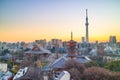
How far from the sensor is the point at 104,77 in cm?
466

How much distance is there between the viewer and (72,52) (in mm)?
8219

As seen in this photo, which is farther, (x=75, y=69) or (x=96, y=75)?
(x=75, y=69)

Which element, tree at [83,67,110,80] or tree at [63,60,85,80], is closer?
tree at [83,67,110,80]

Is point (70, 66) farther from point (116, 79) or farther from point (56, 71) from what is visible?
point (116, 79)

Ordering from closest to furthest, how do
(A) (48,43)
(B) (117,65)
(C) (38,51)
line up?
(B) (117,65)
(C) (38,51)
(A) (48,43)

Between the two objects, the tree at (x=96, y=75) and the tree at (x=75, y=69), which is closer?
the tree at (x=96, y=75)

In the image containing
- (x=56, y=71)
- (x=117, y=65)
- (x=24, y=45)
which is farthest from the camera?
(x=24, y=45)

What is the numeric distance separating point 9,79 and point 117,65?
2.11 metres

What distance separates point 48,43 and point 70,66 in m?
13.9

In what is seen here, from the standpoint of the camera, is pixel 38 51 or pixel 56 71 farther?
pixel 38 51

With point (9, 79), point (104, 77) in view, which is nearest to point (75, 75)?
point (104, 77)

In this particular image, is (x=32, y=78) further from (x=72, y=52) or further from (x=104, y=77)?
(x=72, y=52)

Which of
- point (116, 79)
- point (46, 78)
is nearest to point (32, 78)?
point (46, 78)

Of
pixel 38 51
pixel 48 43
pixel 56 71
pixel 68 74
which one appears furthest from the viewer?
pixel 48 43
